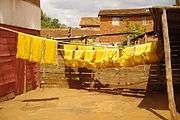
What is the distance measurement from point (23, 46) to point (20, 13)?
3.32m

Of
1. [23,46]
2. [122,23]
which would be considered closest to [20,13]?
[23,46]

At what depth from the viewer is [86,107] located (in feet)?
39.0

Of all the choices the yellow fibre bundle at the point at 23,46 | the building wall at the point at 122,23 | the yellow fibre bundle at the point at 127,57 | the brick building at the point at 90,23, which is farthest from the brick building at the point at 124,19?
the yellow fibre bundle at the point at 23,46

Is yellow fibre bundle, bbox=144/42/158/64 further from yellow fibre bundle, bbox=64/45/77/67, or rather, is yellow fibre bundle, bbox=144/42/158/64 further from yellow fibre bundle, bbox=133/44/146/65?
yellow fibre bundle, bbox=64/45/77/67

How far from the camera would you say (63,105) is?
1215cm

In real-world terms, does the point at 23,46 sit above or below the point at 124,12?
below

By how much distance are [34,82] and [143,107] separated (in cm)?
576

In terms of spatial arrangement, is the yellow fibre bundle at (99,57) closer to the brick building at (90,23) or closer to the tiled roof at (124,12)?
the tiled roof at (124,12)

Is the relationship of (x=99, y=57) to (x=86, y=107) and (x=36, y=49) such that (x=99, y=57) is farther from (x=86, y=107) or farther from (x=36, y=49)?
(x=36, y=49)

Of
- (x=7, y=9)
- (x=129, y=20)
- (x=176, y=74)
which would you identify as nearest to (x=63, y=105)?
(x=7, y=9)

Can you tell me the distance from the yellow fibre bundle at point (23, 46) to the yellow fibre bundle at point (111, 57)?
12.8 feet

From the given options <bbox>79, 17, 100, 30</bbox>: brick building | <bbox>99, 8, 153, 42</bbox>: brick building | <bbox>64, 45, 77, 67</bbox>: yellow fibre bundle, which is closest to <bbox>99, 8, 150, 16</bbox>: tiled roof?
<bbox>99, 8, 153, 42</bbox>: brick building

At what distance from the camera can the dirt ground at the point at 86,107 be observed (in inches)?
404

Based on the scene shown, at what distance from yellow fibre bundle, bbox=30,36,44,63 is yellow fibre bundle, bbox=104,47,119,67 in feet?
10.9
